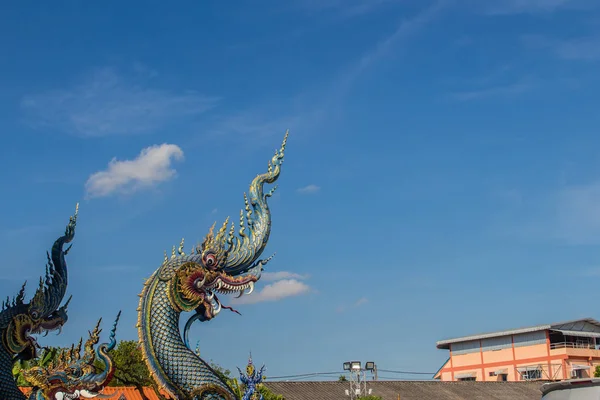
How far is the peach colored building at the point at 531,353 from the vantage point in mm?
34625

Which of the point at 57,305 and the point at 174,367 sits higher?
the point at 57,305

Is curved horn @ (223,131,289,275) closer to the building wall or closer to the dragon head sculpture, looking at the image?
the dragon head sculpture

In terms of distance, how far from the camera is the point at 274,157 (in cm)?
1448

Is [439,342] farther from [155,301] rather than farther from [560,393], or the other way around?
[560,393]

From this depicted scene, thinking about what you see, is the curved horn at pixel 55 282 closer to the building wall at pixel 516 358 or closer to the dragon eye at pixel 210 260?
the dragon eye at pixel 210 260

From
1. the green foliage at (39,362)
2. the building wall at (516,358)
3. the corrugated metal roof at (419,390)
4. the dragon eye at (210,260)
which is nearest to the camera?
the dragon eye at (210,260)

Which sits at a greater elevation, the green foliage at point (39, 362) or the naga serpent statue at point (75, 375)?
the green foliage at point (39, 362)

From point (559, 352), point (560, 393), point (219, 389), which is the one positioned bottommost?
point (560, 393)

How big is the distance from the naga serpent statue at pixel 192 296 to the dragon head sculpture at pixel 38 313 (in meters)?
1.86

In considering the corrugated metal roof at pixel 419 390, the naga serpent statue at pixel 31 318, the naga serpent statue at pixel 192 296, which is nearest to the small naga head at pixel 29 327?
the naga serpent statue at pixel 31 318

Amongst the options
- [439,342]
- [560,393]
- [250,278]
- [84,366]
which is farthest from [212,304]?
[439,342]

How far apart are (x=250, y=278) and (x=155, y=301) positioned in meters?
1.70

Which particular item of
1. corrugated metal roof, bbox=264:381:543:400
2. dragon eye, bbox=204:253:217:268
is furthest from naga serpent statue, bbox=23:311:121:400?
corrugated metal roof, bbox=264:381:543:400

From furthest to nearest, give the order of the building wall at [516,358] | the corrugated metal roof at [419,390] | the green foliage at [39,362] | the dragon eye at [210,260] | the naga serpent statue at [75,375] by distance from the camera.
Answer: the building wall at [516,358], the corrugated metal roof at [419,390], the green foliage at [39,362], the dragon eye at [210,260], the naga serpent statue at [75,375]
